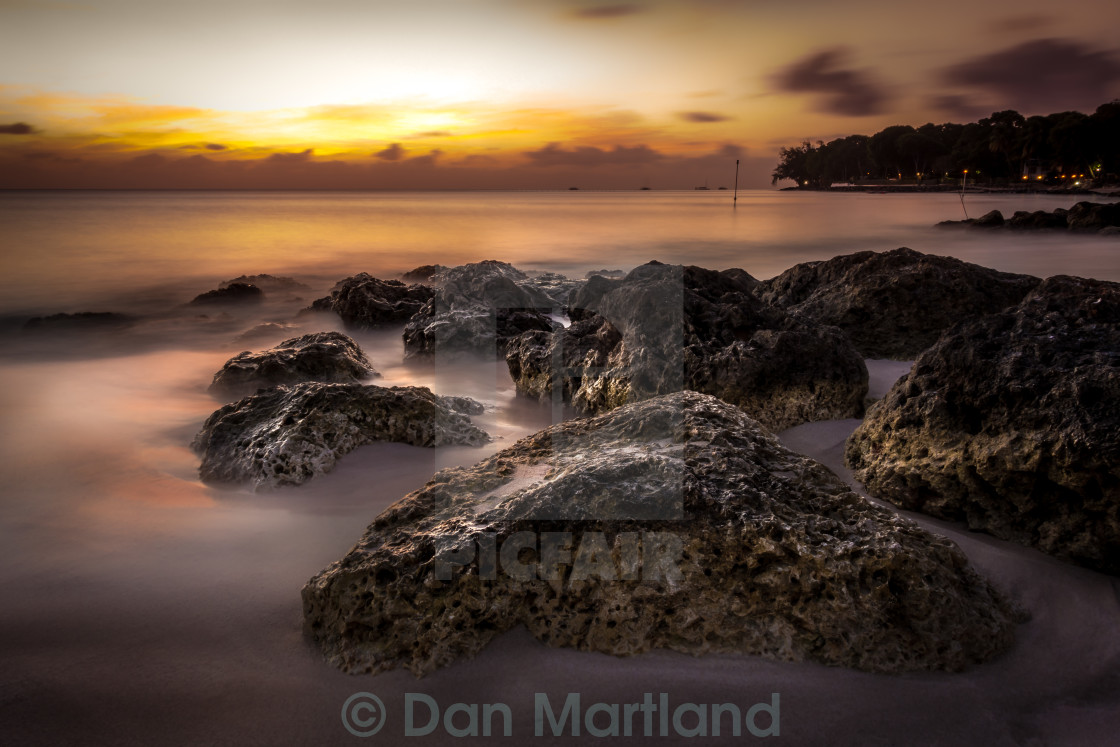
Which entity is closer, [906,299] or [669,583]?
[669,583]

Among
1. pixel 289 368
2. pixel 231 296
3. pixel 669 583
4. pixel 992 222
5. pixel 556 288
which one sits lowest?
pixel 669 583

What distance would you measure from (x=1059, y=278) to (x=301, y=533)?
3.76 meters

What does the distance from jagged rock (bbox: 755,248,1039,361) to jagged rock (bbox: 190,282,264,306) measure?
30.1 feet

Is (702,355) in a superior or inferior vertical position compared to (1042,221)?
inferior

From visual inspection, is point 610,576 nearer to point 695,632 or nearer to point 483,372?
point 695,632

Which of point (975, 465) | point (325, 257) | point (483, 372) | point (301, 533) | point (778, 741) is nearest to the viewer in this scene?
point (778, 741)

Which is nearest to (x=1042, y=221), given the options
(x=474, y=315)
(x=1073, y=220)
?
(x=1073, y=220)

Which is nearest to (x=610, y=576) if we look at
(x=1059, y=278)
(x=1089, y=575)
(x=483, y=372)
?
(x=1089, y=575)

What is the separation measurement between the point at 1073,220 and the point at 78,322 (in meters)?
26.9

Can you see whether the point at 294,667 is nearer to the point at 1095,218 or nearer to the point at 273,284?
the point at 273,284

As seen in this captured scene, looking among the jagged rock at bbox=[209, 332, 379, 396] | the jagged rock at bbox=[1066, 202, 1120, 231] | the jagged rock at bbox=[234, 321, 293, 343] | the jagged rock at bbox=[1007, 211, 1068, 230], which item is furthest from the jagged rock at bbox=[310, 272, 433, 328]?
the jagged rock at bbox=[1007, 211, 1068, 230]

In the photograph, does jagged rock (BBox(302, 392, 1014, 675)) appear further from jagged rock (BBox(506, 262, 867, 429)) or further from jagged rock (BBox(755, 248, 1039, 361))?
jagged rock (BBox(755, 248, 1039, 361))

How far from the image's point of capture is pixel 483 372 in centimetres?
605

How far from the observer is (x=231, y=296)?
36.0 ft
